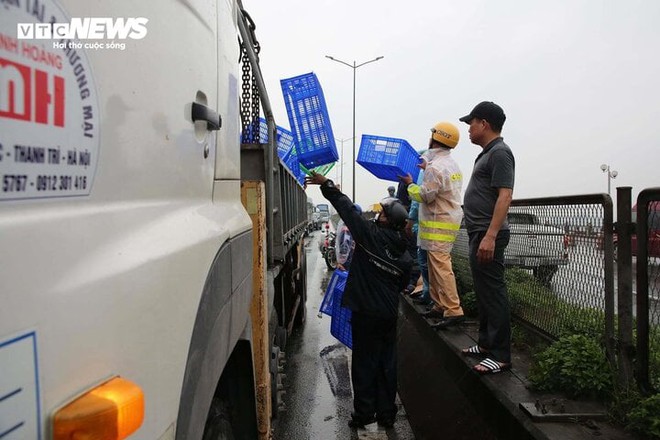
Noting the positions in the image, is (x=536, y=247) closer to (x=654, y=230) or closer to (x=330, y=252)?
(x=654, y=230)

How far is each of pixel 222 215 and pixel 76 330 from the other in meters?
0.94

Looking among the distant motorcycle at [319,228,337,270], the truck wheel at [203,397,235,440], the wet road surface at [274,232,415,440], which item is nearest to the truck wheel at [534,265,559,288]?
the wet road surface at [274,232,415,440]

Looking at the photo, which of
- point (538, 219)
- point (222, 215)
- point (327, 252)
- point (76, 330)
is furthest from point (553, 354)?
point (327, 252)

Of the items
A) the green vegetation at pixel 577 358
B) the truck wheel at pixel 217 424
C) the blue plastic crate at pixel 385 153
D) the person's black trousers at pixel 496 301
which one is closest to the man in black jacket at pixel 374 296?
the person's black trousers at pixel 496 301

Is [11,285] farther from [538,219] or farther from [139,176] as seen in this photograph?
[538,219]

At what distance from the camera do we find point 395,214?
3.74 meters

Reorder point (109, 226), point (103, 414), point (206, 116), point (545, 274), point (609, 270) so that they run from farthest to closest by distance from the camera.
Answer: point (545, 274) → point (609, 270) → point (206, 116) → point (109, 226) → point (103, 414)

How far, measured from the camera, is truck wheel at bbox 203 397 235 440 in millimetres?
1611

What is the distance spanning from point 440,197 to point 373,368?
1.88 m

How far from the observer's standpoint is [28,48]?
0.77 m

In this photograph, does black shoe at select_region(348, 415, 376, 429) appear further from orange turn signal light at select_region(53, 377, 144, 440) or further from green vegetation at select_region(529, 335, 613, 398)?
orange turn signal light at select_region(53, 377, 144, 440)

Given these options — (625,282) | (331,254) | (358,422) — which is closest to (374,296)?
(358,422)

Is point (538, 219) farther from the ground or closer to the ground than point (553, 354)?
farther from the ground

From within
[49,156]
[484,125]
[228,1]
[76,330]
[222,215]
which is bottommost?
[76,330]
